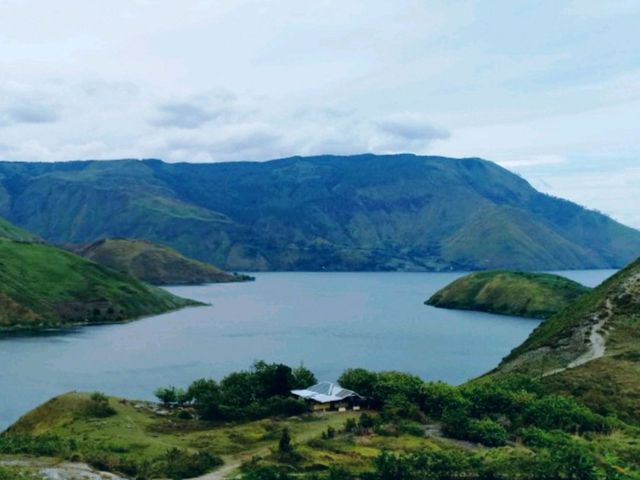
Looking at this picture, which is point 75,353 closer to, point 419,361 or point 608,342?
point 419,361

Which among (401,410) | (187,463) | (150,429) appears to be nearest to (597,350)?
(401,410)

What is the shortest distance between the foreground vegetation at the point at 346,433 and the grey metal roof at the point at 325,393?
6.47 feet

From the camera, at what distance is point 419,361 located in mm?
150375

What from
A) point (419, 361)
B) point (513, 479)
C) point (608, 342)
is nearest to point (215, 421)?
point (513, 479)

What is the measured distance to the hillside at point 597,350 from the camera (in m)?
84.8

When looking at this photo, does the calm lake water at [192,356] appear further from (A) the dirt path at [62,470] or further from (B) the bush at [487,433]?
(B) the bush at [487,433]

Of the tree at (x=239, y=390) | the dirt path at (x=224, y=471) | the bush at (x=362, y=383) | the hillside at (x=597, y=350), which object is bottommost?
the dirt path at (x=224, y=471)

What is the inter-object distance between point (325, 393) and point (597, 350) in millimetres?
45061

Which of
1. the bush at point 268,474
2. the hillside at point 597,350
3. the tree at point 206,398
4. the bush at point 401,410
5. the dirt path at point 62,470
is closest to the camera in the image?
the bush at point 268,474

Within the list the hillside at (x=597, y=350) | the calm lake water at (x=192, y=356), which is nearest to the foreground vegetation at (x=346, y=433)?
the hillside at (x=597, y=350)

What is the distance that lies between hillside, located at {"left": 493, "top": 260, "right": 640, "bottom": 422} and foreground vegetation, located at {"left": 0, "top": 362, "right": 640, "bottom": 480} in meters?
6.09

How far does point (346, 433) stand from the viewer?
→ 2751 inches

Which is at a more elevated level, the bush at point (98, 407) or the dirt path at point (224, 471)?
the dirt path at point (224, 471)

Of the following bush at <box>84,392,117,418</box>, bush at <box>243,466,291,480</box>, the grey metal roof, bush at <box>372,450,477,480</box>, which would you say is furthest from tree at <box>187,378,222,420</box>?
bush at <box>372,450,477,480</box>
